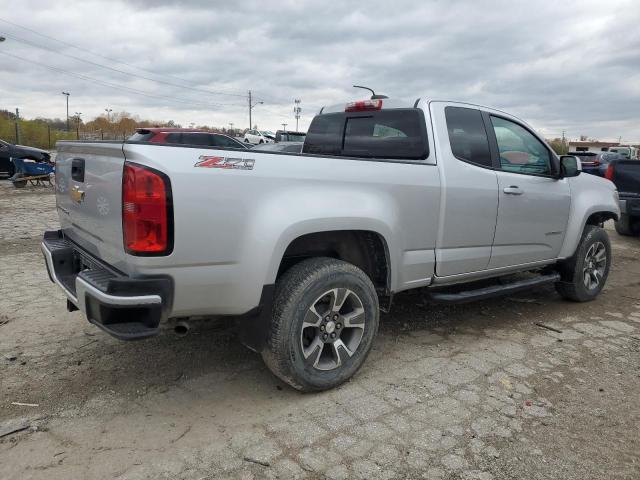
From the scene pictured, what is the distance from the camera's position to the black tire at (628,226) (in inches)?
390

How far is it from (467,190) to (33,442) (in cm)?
321

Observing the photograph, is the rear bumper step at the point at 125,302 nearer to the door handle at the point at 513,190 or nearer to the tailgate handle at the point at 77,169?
the tailgate handle at the point at 77,169

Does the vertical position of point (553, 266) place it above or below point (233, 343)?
above

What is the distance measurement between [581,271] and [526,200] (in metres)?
1.39

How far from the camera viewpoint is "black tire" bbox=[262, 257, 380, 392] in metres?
2.93

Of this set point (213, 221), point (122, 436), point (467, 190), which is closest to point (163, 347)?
point (122, 436)

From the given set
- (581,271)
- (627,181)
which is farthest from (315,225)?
(627,181)

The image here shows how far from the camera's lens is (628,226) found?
395 inches

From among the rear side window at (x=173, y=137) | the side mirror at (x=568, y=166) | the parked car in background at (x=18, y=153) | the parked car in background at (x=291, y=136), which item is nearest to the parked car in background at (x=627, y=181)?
the side mirror at (x=568, y=166)

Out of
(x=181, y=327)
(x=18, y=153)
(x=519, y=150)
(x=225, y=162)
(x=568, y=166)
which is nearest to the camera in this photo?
(x=225, y=162)

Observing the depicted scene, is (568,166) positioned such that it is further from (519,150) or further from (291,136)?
(291,136)

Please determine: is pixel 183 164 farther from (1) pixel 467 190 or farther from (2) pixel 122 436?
(1) pixel 467 190

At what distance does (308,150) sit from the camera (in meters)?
4.95

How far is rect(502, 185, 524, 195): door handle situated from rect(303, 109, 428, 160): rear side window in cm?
87
